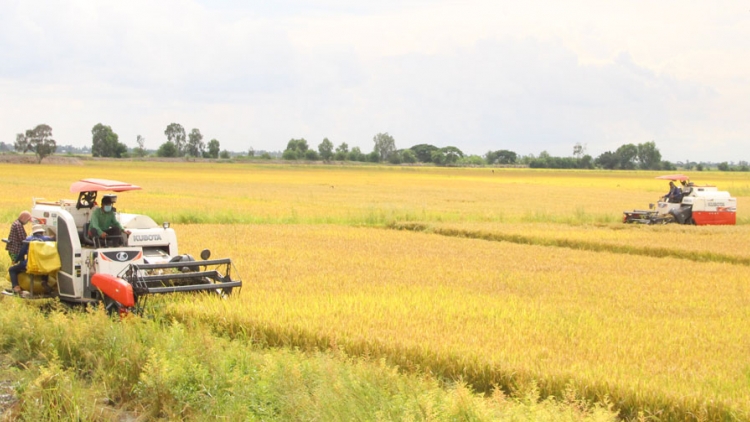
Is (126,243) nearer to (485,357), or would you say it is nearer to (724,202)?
(485,357)

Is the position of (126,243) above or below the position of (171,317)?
above

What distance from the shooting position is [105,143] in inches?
7318

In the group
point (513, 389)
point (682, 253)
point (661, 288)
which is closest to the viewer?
point (513, 389)

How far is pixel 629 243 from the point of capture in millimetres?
21422

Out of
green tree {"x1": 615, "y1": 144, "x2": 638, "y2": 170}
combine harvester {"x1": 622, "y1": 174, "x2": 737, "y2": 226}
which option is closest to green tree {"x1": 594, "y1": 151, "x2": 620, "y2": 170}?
green tree {"x1": 615, "y1": 144, "x2": 638, "y2": 170}

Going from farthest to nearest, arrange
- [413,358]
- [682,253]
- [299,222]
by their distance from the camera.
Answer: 1. [299,222]
2. [682,253]
3. [413,358]

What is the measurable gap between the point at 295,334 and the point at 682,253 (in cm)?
1349

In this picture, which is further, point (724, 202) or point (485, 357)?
point (724, 202)

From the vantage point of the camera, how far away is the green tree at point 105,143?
185125 mm

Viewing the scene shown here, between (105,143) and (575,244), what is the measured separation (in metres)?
178

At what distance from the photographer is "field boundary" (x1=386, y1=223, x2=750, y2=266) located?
19.4m

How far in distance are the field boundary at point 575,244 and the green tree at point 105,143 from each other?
17033 cm

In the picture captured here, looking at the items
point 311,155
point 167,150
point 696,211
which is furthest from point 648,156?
point 696,211

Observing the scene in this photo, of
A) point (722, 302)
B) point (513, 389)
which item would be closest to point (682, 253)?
point (722, 302)
